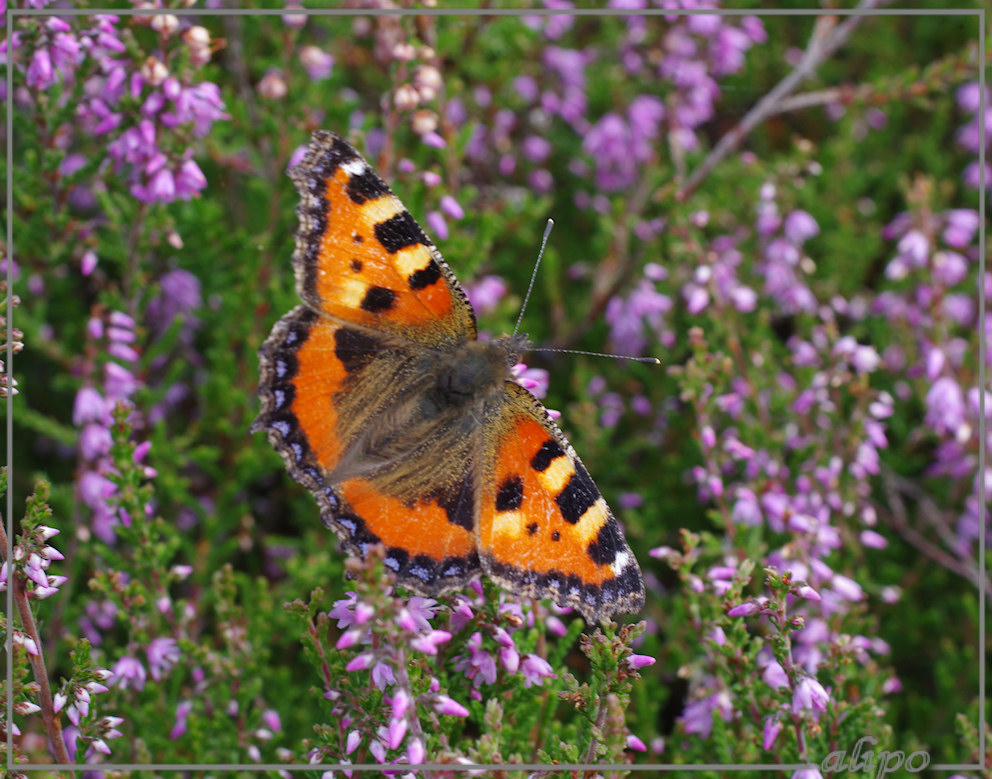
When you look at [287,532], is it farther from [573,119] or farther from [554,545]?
[573,119]

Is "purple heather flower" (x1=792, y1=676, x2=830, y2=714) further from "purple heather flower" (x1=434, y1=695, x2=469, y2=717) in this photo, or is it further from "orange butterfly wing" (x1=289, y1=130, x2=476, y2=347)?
Answer: "orange butterfly wing" (x1=289, y1=130, x2=476, y2=347)

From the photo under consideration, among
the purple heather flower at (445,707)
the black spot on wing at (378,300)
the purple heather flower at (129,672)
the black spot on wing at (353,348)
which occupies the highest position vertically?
the black spot on wing at (378,300)

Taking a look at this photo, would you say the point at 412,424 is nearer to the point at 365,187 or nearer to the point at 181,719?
the point at 365,187

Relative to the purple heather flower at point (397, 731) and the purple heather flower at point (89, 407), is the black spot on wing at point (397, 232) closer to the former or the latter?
the purple heather flower at point (397, 731)

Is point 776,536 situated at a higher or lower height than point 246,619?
higher

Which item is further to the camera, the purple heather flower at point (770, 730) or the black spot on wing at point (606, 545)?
the purple heather flower at point (770, 730)

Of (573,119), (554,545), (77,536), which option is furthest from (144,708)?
(573,119)

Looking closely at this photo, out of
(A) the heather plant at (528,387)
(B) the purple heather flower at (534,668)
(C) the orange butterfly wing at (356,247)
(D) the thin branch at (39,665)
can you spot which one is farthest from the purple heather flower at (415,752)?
(C) the orange butterfly wing at (356,247)
